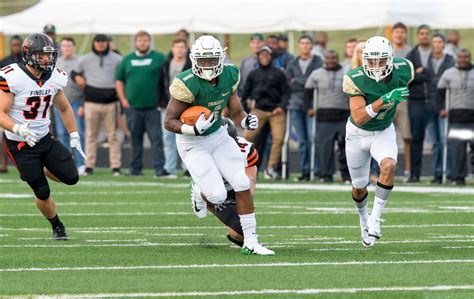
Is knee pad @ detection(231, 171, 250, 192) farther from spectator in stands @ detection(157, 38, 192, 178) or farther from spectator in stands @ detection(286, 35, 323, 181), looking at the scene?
spectator in stands @ detection(286, 35, 323, 181)

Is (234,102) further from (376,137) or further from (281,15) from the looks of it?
(281,15)

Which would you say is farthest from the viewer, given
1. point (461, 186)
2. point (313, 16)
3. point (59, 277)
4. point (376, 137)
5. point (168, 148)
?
point (313, 16)

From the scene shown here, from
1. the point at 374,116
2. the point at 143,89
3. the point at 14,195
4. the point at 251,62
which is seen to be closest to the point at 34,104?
the point at 374,116

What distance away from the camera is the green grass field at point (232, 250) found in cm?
788

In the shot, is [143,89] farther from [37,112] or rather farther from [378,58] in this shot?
[378,58]

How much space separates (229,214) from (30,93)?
1.87m

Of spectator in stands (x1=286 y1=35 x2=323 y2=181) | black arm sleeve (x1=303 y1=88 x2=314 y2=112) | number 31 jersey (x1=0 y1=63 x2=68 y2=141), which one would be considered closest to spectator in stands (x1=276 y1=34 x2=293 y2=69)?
spectator in stands (x1=286 y1=35 x2=323 y2=181)

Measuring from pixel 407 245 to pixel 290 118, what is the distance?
31.2ft

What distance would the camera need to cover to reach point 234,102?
10367mm

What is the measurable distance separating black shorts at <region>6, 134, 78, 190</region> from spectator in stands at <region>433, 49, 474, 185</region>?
26.2 feet

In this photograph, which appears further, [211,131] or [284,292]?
[211,131]

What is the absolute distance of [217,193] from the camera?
999 cm

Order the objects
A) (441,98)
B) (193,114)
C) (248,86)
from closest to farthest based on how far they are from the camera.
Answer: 1. (193,114)
2. (441,98)
3. (248,86)

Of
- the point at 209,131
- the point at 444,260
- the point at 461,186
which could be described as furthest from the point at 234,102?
the point at 461,186
